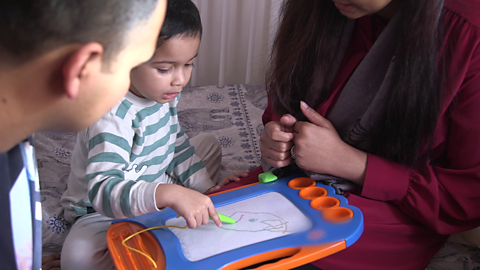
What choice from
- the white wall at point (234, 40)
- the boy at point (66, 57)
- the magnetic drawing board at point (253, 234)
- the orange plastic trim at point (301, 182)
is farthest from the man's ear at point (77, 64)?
the white wall at point (234, 40)

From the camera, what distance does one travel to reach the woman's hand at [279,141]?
0.96 meters

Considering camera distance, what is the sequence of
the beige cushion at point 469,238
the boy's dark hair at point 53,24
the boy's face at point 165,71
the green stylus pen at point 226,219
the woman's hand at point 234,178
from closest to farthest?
1. the boy's dark hair at point 53,24
2. the green stylus pen at point 226,219
3. the boy's face at point 165,71
4. the beige cushion at point 469,238
5. the woman's hand at point 234,178

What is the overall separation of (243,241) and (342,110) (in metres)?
0.37

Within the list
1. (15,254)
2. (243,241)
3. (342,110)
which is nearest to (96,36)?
(15,254)

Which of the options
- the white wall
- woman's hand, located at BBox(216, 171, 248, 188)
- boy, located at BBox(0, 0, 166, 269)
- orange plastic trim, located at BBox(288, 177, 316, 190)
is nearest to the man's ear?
boy, located at BBox(0, 0, 166, 269)

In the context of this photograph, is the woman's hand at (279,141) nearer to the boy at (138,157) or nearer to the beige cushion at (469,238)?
the boy at (138,157)

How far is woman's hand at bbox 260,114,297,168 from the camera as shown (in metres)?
0.96

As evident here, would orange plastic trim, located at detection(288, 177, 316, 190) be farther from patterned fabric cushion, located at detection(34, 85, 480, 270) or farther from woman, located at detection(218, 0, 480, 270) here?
patterned fabric cushion, located at detection(34, 85, 480, 270)

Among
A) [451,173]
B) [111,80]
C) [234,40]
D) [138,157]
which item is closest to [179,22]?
[138,157]

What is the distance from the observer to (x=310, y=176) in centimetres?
96

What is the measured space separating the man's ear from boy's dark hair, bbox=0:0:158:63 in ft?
0.03

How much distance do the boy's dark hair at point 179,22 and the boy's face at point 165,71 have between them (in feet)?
0.04

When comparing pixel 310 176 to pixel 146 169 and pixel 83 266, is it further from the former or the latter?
pixel 83 266

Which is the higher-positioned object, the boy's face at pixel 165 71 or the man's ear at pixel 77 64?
the man's ear at pixel 77 64
